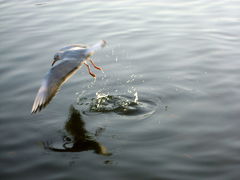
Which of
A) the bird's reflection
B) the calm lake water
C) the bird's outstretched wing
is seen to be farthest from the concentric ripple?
the bird's outstretched wing

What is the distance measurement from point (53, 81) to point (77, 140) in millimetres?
887

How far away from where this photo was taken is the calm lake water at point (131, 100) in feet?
17.2

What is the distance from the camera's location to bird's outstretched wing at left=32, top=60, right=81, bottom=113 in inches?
239

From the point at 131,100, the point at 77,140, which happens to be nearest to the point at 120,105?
the point at 131,100

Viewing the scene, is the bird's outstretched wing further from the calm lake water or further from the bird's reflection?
the bird's reflection

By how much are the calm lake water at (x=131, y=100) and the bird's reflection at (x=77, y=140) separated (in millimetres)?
14

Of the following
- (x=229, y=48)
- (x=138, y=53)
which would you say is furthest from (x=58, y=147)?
(x=229, y=48)

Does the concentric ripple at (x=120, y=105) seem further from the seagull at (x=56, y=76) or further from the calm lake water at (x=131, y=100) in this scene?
the seagull at (x=56, y=76)

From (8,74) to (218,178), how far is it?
15.1 feet

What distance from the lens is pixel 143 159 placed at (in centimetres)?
525

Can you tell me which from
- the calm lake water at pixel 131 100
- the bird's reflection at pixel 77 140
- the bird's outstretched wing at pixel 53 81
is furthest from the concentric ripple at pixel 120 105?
the bird's outstretched wing at pixel 53 81

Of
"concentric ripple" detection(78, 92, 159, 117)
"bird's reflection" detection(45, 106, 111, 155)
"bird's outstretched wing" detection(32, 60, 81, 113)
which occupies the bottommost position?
"bird's reflection" detection(45, 106, 111, 155)

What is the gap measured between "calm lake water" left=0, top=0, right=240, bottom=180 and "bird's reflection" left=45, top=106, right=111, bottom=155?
14 millimetres

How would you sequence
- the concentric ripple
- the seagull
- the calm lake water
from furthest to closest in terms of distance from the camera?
the concentric ripple → the seagull → the calm lake water
